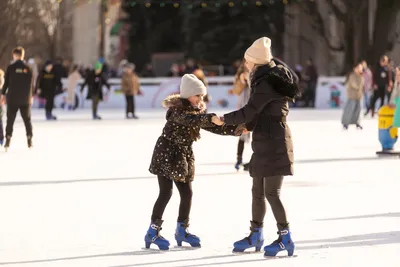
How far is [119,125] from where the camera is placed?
29094 mm

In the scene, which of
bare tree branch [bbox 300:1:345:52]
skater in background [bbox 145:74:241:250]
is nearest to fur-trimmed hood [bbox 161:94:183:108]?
skater in background [bbox 145:74:241:250]

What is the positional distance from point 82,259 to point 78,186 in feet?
17.8

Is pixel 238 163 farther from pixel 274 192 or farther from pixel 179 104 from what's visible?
pixel 274 192

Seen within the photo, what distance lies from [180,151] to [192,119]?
33 cm

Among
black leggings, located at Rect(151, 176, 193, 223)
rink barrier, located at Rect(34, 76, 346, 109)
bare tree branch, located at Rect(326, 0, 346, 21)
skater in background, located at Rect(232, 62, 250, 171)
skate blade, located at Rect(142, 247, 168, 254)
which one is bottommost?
rink barrier, located at Rect(34, 76, 346, 109)

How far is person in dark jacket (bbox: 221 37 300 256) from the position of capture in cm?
884

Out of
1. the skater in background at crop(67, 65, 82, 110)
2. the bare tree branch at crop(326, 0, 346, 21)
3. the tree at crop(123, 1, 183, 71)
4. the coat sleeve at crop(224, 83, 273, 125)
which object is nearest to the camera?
the coat sleeve at crop(224, 83, 273, 125)

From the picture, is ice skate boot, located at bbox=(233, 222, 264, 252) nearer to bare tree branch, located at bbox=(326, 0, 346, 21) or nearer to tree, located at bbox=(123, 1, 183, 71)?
bare tree branch, located at bbox=(326, 0, 346, 21)

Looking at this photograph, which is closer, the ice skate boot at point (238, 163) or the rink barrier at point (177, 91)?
the ice skate boot at point (238, 163)

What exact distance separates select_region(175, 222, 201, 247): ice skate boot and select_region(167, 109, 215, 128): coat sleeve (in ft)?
2.43

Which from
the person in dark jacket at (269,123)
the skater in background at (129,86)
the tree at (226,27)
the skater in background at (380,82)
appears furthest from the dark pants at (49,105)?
the person in dark jacket at (269,123)

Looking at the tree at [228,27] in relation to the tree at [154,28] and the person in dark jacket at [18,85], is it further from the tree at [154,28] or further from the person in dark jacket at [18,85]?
the person in dark jacket at [18,85]

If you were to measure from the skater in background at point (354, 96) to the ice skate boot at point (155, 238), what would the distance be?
16099mm

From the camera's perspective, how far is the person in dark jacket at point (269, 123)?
29.0 feet
